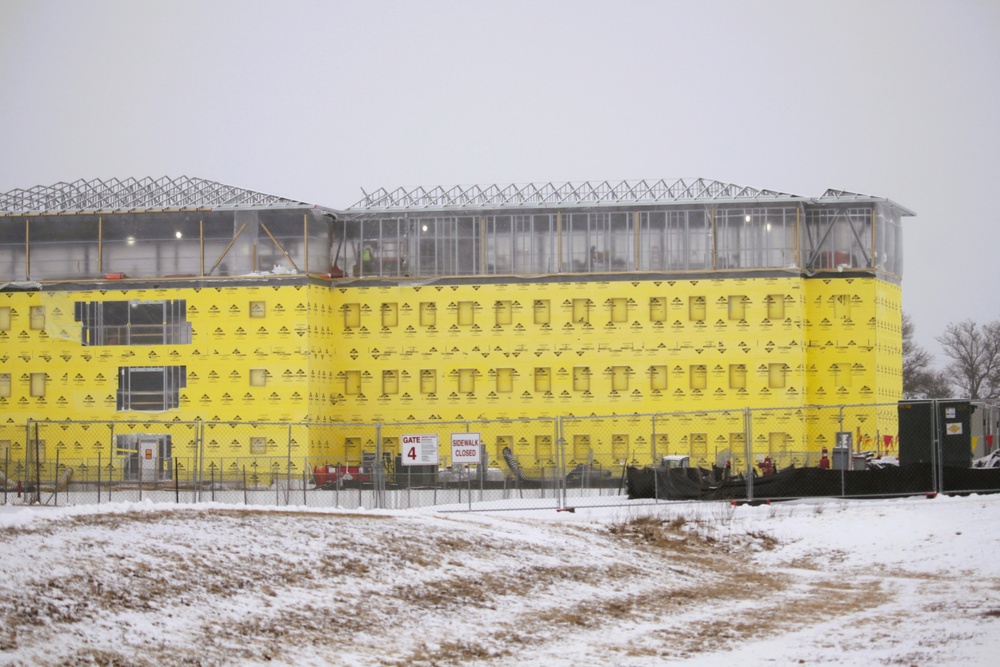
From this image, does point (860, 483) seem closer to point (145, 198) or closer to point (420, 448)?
point (420, 448)

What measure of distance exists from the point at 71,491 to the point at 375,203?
29.0 metres

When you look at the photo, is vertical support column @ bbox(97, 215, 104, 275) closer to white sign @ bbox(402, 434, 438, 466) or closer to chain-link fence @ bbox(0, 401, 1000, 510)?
chain-link fence @ bbox(0, 401, 1000, 510)

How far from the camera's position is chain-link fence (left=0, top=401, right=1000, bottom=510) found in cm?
3653

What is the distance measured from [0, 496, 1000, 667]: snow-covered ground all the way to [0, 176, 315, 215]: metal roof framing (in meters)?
46.9

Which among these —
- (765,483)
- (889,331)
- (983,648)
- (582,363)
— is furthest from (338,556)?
(889,331)

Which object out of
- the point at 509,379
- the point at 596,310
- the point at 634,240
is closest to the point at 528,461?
the point at 509,379

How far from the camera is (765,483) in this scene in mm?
36125

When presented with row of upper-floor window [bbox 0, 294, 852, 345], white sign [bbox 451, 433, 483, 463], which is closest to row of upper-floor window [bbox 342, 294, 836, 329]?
row of upper-floor window [bbox 0, 294, 852, 345]

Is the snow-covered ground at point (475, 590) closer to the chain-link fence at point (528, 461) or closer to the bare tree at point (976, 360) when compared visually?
the chain-link fence at point (528, 461)

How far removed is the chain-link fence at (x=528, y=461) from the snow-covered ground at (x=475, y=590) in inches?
206

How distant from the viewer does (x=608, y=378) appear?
7562 cm

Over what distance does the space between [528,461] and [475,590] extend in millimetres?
50725

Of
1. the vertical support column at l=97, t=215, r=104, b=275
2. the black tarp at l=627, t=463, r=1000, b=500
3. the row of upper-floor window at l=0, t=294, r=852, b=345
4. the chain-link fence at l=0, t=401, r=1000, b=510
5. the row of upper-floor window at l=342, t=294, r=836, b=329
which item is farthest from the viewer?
the vertical support column at l=97, t=215, r=104, b=275

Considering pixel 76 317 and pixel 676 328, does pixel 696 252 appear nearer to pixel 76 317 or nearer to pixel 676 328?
pixel 676 328
